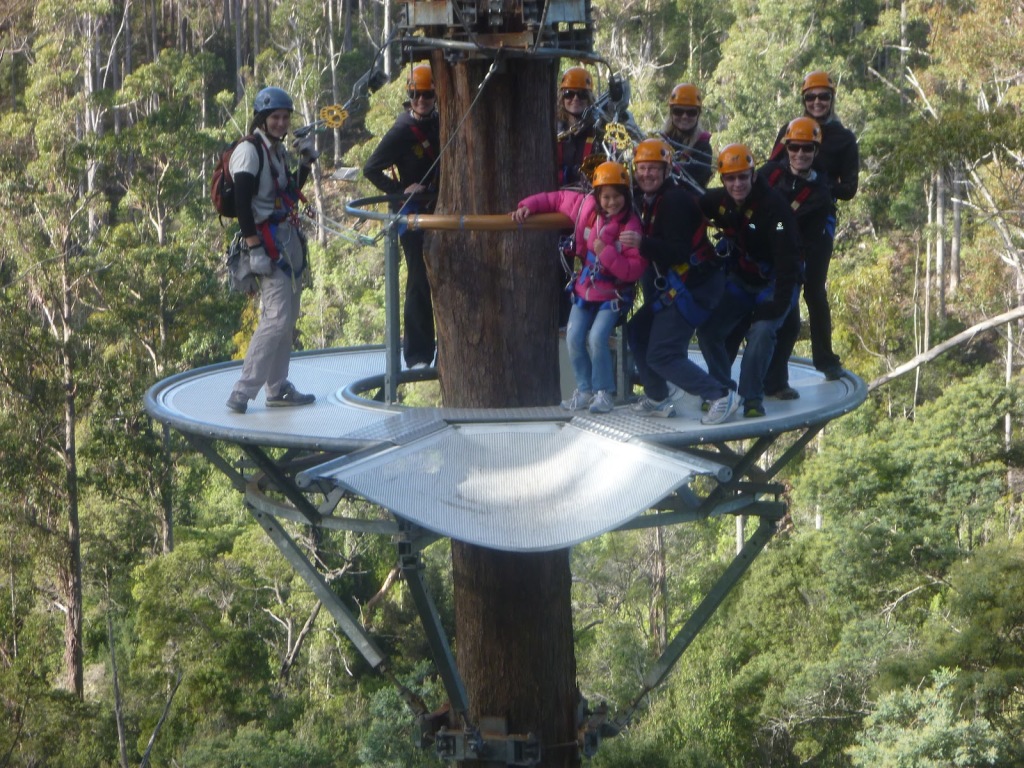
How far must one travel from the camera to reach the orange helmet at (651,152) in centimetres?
559

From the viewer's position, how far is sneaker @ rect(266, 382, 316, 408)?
21.2 ft

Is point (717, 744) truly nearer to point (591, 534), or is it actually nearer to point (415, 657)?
point (415, 657)

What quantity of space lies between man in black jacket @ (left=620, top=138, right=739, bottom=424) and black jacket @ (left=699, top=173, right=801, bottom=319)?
0.47ft

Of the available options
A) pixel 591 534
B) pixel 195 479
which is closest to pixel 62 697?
pixel 195 479

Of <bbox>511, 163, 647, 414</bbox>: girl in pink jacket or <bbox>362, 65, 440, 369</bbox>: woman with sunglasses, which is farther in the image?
<bbox>362, 65, 440, 369</bbox>: woman with sunglasses

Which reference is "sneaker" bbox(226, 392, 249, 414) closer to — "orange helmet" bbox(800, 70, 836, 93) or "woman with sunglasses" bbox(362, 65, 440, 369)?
"woman with sunglasses" bbox(362, 65, 440, 369)

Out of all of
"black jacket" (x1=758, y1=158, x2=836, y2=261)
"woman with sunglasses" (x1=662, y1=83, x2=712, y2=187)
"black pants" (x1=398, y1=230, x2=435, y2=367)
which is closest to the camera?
"black jacket" (x1=758, y1=158, x2=836, y2=261)

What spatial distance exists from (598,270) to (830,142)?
171cm

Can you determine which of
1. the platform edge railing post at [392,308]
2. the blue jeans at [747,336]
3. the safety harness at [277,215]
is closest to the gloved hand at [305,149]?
the safety harness at [277,215]

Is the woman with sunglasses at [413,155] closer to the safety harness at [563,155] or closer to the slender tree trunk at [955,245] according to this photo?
the safety harness at [563,155]

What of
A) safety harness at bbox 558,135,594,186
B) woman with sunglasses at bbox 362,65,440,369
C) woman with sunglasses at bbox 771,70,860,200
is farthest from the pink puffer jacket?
woman with sunglasses at bbox 771,70,860,200

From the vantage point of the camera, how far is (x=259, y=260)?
619cm

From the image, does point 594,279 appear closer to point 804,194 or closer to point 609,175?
point 609,175

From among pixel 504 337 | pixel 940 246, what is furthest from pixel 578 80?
pixel 940 246
